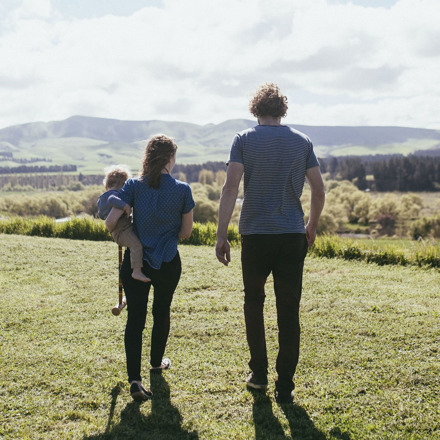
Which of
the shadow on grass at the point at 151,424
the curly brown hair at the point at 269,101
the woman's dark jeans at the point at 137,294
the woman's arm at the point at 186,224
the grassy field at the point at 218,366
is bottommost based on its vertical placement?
the shadow on grass at the point at 151,424

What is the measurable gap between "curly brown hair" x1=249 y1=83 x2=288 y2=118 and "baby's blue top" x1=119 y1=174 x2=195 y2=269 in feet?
2.88

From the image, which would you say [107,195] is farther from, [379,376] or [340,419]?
[379,376]

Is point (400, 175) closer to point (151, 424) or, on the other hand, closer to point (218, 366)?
point (218, 366)

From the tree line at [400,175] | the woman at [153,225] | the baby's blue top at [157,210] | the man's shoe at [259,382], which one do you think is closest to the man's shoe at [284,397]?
the man's shoe at [259,382]

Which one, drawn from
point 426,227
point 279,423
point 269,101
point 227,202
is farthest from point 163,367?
point 426,227

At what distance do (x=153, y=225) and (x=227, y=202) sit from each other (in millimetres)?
670

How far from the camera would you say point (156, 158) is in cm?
379

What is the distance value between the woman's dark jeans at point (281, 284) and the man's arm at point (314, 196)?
0.95 feet

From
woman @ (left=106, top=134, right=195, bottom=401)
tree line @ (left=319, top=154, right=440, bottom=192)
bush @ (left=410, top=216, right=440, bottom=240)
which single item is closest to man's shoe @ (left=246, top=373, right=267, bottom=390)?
woman @ (left=106, top=134, right=195, bottom=401)

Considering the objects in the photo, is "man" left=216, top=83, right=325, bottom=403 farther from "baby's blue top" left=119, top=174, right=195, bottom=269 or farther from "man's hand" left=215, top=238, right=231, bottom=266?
"baby's blue top" left=119, top=174, right=195, bottom=269

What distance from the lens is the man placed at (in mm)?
3674

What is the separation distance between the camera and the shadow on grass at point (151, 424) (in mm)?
3369

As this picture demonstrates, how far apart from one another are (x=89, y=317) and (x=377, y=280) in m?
4.87

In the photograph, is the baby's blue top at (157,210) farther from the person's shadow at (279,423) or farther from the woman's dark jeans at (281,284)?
the person's shadow at (279,423)
